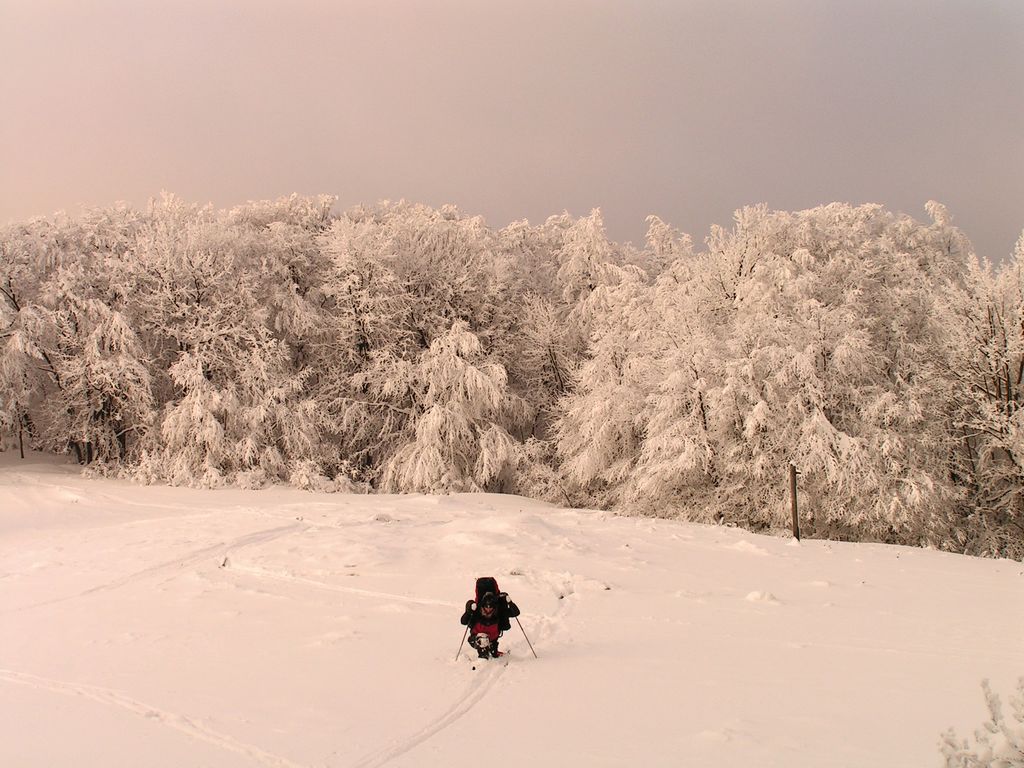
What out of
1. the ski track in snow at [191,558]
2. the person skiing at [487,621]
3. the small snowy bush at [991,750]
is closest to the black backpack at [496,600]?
the person skiing at [487,621]

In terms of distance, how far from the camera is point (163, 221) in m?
29.6

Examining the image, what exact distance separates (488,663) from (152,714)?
10.9 feet

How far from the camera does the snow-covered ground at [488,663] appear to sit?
5.62 metres

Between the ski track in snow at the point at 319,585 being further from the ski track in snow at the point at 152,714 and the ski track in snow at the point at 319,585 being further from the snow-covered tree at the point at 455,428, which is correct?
the snow-covered tree at the point at 455,428

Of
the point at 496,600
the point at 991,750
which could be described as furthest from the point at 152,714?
the point at 991,750

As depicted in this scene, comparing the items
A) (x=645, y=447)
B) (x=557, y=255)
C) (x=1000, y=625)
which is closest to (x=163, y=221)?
(x=557, y=255)

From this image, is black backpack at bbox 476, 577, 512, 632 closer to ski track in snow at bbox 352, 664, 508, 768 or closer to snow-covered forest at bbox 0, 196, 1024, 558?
ski track in snow at bbox 352, 664, 508, 768

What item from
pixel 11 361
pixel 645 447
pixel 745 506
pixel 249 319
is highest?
pixel 249 319

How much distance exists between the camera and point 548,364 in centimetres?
3266

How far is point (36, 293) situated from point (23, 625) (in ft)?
75.0

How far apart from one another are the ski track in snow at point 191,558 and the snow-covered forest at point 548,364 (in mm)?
10732

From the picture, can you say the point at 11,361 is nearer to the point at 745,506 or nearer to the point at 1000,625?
the point at 745,506

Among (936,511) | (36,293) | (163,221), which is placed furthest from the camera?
(163,221)

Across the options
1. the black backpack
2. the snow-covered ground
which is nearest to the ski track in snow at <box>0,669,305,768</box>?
the snow-covered ground
